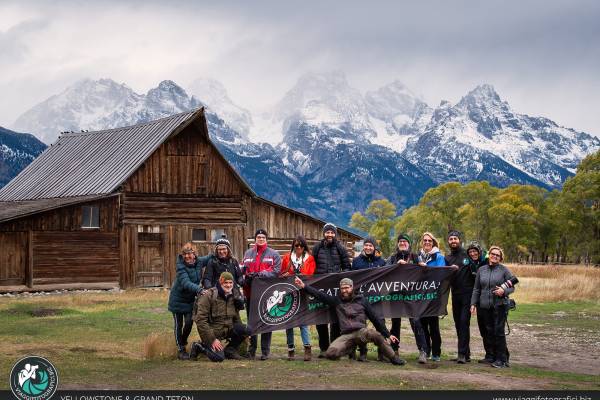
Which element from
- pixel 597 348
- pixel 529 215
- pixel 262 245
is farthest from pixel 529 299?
pixel 529 215

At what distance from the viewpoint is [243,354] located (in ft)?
46.5

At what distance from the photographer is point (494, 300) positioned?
13.9 metres

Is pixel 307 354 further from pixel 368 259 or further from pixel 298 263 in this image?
pixel 368 259

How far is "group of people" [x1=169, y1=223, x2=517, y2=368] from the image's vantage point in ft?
45.0

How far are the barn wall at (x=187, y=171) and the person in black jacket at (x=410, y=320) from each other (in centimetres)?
2161

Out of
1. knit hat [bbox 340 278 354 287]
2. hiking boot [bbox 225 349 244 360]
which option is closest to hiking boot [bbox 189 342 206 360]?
hiking boot [bbox 225 349 244 360]

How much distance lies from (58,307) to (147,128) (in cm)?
A: 1546

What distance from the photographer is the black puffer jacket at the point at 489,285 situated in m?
13.9

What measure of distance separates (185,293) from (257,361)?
1.66 m

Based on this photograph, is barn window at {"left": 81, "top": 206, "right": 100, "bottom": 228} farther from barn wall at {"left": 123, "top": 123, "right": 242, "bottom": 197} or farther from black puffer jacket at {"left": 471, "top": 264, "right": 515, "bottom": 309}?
black puffer jacket at {"left": 471, "top": 264, "right": 515, "bottom": 309}

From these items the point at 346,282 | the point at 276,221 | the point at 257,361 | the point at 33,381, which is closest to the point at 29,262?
the point at 276,221

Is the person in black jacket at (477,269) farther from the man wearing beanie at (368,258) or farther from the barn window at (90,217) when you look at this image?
the barn window at (90,217)

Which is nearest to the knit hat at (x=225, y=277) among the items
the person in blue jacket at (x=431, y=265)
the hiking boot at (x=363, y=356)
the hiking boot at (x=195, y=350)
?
the hiking boot at (x=195, y=350)

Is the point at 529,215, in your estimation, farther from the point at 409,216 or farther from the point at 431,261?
the point at 431,261
